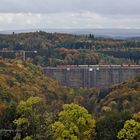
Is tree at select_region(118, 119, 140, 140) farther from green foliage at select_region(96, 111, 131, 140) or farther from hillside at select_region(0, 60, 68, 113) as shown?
hillside at select_region(0, 60, 68, 113)

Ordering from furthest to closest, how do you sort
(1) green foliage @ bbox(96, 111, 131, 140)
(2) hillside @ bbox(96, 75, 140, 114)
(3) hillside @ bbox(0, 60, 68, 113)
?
(3) hillside @ bbox(0, 60, 68, 113), (2) hillside @ bbox(96, 75, 140, 114), (1) green foliage @ bbox(96, 111, 131, 140)

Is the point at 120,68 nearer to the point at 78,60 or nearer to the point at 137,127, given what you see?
the point at 78,60

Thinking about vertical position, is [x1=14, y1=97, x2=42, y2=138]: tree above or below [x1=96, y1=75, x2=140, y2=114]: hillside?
above

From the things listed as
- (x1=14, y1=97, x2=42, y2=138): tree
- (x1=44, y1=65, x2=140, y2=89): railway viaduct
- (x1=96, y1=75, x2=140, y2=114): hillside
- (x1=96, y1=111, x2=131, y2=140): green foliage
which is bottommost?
(x1=44, y1=65, x2=140, y2=89): railway viaduct

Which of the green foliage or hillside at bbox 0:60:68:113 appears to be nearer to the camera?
the green foliage

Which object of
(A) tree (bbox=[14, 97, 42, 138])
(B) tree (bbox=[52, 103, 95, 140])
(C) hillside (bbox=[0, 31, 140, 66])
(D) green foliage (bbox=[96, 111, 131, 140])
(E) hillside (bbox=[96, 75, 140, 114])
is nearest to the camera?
(A) tree (bbox=[14, 97, 42, 138])

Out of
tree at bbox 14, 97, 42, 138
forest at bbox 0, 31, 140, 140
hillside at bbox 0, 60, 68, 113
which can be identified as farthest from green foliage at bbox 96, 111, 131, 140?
hillside at bbox 0, 60, 68, 113

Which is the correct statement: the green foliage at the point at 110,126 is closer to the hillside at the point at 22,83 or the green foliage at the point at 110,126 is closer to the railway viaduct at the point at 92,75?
the hillside at the point at 22,83
